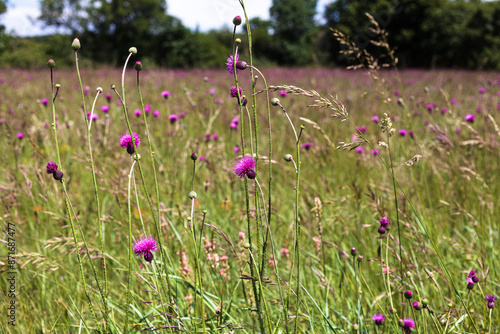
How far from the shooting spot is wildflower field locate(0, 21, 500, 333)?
2.73ft

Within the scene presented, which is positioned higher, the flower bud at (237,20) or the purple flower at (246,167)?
A: the flower bud at (237,20)

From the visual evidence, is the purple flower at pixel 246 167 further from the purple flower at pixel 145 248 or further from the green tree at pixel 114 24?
the green tree at pixel 114 24

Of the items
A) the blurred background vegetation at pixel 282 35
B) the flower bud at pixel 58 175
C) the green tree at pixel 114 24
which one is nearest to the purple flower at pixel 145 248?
the flower bud at pixel 58 175

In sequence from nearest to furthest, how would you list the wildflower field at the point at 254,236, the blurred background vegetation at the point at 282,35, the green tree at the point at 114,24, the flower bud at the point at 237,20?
the flower bud at the point at 237,20 → the wildflower field at the point at 254,236 → the blurred background vegetation at the point at 282,35 → the green tree at the point at 114,24

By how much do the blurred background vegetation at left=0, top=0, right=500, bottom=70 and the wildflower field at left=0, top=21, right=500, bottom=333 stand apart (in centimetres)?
1244

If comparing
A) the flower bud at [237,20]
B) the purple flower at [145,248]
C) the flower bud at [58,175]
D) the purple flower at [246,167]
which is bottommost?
the purple flower at [145,248]

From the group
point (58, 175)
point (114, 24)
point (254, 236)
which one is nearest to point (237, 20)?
point (58, 175)

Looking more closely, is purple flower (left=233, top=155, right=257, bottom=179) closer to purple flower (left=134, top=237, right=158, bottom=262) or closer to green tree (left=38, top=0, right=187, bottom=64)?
purple flower (left=134, top=237, right=158, bottom=262)

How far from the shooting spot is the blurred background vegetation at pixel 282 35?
20.0 metres

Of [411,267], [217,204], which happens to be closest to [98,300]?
[217,204]

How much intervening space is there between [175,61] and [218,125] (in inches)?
1125

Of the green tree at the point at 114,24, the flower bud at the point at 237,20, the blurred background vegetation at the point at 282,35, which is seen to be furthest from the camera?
the green tree at the point at 114,24

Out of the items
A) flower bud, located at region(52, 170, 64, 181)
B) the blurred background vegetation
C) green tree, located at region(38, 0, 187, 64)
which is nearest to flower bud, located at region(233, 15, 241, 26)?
flower bud, located at region(52, 170, 64, 181)

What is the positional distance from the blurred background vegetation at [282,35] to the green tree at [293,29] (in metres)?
0.11
